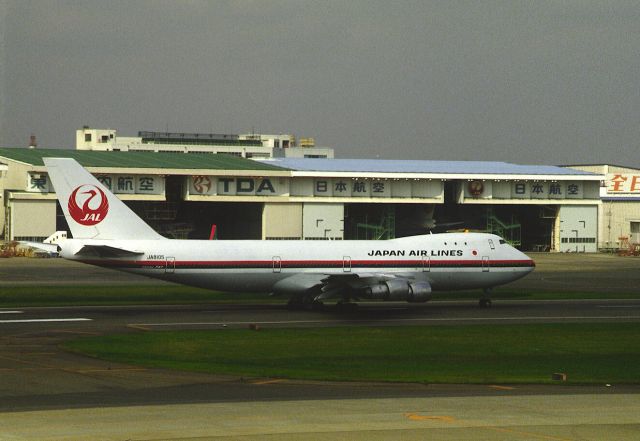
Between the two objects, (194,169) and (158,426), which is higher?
(194,169)

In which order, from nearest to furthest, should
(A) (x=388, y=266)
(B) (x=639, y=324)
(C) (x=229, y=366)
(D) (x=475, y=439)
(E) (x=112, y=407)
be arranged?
(D) (x=475, y=439)
(E) (x=112, y=407)
(C) (x=229, y=366)
(B) (x=639, y=324)
(A) (x=388, y=266)

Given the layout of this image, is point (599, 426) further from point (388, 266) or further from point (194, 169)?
point (194, 169)

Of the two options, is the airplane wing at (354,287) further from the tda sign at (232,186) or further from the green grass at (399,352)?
the tda sign at (232,186)

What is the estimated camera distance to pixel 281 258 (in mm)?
55125

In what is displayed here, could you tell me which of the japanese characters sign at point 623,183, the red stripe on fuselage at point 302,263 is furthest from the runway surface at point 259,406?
the japanese characters sign at point 623,183

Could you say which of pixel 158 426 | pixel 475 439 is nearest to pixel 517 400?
pixel 475 439

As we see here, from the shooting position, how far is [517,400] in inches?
1126

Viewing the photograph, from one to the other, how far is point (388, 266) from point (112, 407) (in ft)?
105

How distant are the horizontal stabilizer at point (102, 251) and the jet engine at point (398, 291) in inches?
508

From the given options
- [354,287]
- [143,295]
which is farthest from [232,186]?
[354,287]

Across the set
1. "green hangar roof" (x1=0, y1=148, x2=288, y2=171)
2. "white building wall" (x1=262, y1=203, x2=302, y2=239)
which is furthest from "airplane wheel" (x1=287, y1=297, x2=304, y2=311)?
"green hangar roof" (x1=0, y1=148, x2=288, y2=171)

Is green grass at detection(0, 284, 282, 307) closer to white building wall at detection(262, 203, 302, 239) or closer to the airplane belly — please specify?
the airplane belly

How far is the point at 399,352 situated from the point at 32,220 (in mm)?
68902

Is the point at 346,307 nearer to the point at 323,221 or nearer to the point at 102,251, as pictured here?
the point at 102,251
